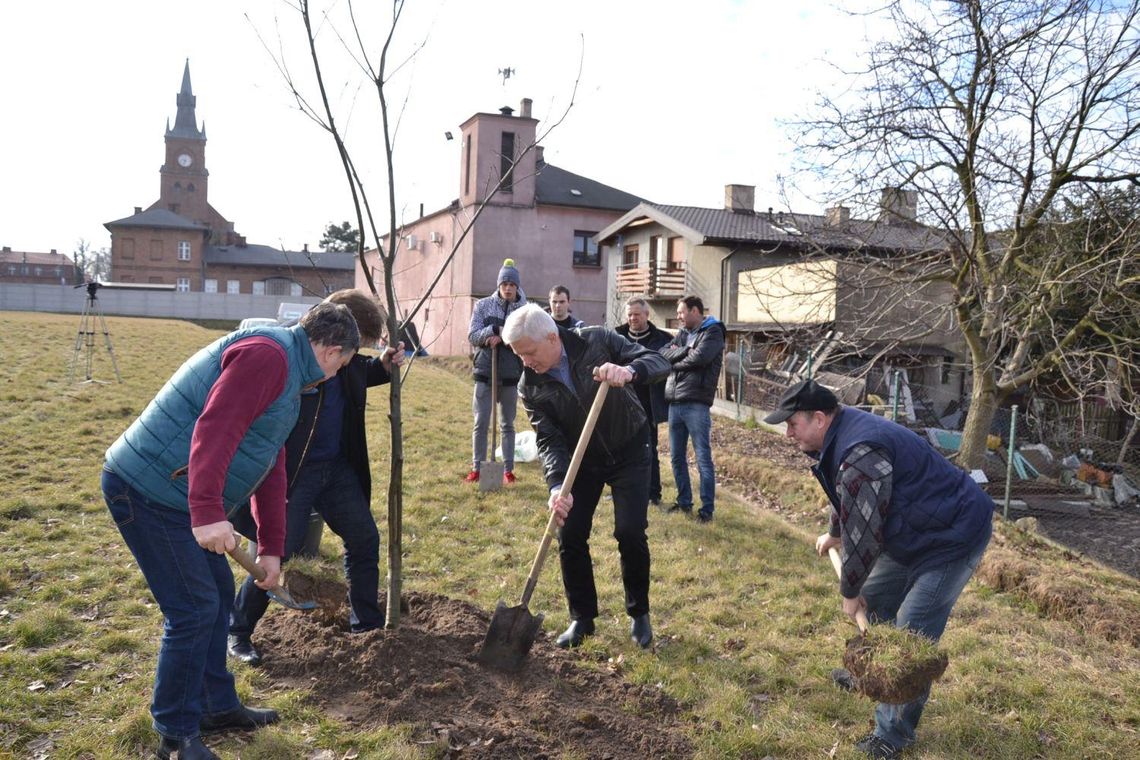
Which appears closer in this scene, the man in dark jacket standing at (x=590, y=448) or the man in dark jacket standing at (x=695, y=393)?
the man in dark jacket standing at (x=590, y=448)

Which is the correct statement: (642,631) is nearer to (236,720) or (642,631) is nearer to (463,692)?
(463,692)

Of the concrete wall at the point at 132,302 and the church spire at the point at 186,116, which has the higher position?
the church spire at the point at 186,116

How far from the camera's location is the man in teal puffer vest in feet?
8.77

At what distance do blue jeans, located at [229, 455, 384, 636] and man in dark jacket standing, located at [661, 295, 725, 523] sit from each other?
355 cm

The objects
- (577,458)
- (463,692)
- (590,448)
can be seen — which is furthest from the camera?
(590,448)

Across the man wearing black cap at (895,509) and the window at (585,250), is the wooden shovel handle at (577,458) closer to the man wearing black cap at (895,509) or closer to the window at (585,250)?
the man wearing black cap at (895,509)

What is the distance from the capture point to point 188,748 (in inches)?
115

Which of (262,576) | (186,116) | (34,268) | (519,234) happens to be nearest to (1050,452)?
(262,576)

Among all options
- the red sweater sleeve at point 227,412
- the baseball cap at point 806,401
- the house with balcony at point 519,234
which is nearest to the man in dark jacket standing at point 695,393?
the baseball cap at point 806,401

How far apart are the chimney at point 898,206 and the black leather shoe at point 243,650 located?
911 cm

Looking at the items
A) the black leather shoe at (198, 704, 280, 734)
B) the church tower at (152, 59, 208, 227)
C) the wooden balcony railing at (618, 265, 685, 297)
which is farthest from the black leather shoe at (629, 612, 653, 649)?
the church tower at (152, 59, 208, 227)

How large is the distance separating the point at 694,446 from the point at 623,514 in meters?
2.83

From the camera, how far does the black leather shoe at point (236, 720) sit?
3316 millimetres

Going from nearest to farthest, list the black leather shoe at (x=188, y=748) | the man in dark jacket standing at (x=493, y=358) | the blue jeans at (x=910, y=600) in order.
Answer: the black leather shoe at (x=188, y=748) → the blue jeans at (x=910, y=600) → the man in dark jacket standing at (x=493, y=358)
